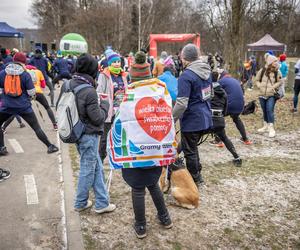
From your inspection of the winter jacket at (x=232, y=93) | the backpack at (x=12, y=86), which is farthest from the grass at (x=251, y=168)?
the backpack at (x=12, y=86)

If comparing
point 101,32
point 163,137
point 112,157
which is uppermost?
point 101,32

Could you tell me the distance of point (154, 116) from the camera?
3.04 m

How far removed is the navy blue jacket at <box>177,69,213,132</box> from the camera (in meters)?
3.95

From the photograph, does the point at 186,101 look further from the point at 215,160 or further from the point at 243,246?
the point at 215,160

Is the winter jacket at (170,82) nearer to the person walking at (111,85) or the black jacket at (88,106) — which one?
the person walking at (111,85)

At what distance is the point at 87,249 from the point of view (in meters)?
3.19

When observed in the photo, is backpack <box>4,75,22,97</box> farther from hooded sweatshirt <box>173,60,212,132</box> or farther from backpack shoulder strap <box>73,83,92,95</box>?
hooded sweatshirt <box>173,60,212,132</box>

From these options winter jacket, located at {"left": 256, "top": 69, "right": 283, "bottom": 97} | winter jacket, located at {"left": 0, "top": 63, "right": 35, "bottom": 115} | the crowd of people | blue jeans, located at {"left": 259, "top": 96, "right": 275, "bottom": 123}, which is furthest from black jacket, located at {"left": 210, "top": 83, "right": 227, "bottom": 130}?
winter jacket, located at {"left": 0, "top": 63, "right": 35, "bottom": 115}

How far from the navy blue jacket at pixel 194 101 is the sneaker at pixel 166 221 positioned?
1.20 m

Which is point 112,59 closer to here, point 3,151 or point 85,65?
point 85,65

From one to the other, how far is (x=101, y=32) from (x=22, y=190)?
3150 cm

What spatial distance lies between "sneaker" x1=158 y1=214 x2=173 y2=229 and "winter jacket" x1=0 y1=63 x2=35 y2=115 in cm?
319

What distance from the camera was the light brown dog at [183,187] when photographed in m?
3.94

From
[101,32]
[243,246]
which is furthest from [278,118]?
[101,32]
